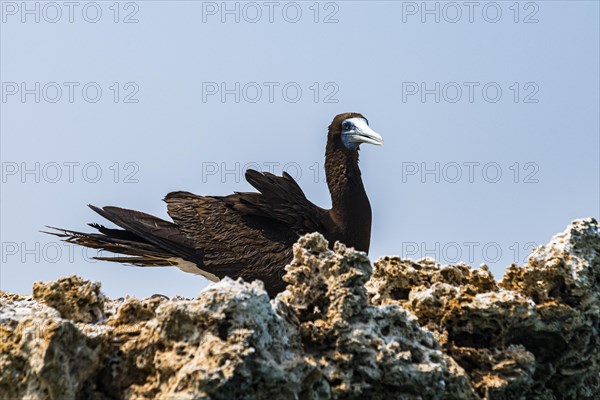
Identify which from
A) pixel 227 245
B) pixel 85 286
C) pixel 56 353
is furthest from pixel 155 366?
pixel 227 245

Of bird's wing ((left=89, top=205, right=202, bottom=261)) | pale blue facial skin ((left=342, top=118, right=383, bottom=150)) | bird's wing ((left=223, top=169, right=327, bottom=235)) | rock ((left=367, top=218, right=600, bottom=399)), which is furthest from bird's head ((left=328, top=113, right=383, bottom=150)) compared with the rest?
rock ((left=367, top=218, right=600, bottom=399))

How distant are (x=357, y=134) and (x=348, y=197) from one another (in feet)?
2.62

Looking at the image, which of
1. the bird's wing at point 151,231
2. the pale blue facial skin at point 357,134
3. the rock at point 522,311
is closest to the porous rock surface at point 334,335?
the rock at point 522,311

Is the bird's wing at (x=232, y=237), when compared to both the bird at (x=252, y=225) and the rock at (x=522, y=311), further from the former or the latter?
the rock at (x=522, y=311)

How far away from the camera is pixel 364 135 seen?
10.1m

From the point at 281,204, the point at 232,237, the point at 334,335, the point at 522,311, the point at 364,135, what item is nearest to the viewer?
the point at 334,335

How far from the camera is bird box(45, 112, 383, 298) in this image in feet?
30.8

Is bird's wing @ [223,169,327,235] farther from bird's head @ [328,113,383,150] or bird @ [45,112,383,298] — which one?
bird's head @ [328,113,383,150]

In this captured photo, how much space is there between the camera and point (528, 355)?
5242 mm

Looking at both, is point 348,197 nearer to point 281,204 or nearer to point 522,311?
point 281,204

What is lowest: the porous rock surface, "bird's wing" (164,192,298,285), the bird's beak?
the porous rock surface

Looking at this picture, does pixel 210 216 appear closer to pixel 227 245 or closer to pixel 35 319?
pixel 227 245

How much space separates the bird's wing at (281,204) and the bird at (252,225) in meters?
0.01

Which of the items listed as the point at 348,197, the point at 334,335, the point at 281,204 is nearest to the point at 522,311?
the point at 334,335
